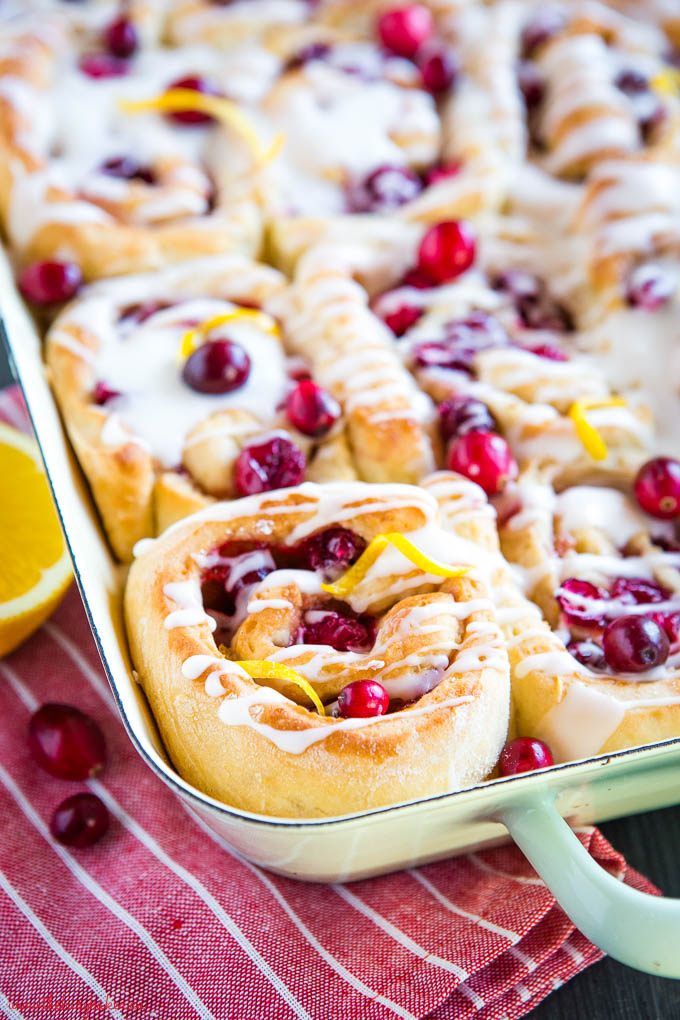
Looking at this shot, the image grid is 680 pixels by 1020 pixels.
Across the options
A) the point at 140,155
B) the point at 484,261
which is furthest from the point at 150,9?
the point at 484,261

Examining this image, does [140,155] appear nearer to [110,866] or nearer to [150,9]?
[150,9]

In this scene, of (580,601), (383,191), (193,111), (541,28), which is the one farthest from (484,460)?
(541,28)

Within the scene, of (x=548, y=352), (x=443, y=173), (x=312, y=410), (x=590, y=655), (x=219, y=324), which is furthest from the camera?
(x=443, y=173)

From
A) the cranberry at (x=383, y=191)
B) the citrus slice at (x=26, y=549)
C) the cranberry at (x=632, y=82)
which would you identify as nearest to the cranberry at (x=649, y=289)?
the cranberry at (x=383, y=191)

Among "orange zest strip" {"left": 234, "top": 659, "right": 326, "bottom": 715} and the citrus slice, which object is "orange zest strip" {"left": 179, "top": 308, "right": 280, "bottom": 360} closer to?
the citrus slice

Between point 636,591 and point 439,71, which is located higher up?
point 439,71

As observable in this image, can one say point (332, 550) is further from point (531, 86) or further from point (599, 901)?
point (531, 86)
